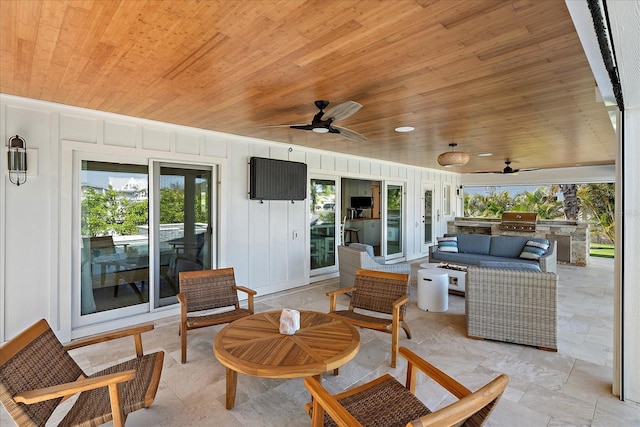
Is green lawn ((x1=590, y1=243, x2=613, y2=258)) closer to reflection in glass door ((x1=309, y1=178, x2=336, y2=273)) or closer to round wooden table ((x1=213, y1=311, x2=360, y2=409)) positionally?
reflection in glass door ((x1=309, y1=178, x2=336, y2=273))

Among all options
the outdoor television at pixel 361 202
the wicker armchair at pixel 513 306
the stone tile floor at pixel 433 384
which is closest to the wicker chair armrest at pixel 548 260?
the stone tile floor at pixel 433 384

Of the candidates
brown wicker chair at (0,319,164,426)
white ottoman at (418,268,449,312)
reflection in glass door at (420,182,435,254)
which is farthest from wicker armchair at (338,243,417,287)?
reflection in glass door at (420,182,435,254)

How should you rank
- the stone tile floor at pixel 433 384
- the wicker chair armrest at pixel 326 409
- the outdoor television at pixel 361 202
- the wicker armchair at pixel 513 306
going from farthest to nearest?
the outdoor television at pixel 361 202 → the wicker armchair at pixel 513 306 → the stone tile floor at pixel 433 384 → the wicker chair armrest at pixel 326 409

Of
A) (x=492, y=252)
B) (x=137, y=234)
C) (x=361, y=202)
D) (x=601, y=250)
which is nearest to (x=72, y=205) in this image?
(x=137, y=234)

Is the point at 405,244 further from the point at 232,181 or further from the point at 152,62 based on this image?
the point at 152,62

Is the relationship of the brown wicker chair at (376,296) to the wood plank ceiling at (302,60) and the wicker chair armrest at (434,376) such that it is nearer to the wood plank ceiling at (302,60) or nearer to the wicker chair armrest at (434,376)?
the wicker chair armrest at (434,376)

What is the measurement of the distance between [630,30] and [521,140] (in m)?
4.19

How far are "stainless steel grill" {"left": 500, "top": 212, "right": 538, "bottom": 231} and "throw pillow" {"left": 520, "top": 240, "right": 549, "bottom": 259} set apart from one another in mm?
3030

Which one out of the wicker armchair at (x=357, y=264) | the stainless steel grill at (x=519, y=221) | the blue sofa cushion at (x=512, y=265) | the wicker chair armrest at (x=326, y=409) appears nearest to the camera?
the wicker chair armrest at (x=326, y=409)

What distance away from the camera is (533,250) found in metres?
6.08

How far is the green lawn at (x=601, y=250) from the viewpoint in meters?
9.86

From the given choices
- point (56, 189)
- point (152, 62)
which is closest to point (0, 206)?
point (56, 189)

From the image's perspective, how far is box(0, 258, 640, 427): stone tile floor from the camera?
7.63ft

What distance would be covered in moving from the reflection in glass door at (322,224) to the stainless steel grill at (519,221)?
5.66 meters
